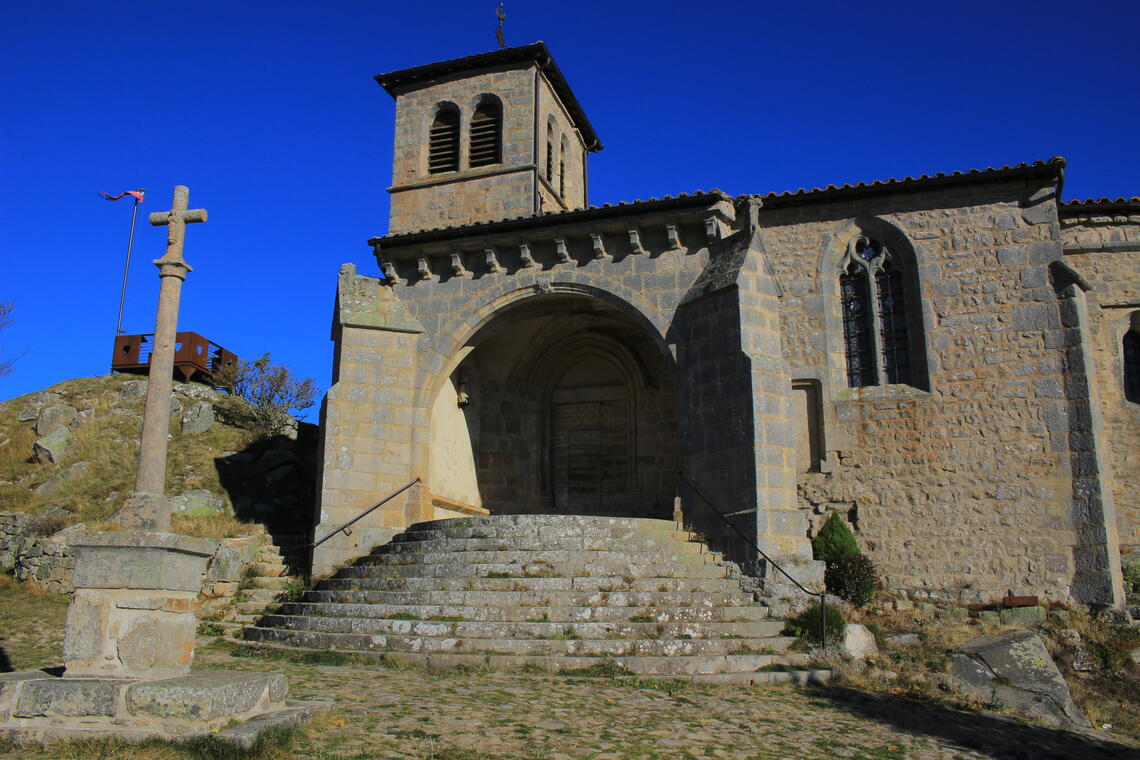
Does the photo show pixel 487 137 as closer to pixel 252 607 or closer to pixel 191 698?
pixel 252 607

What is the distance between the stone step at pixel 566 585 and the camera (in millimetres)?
10617

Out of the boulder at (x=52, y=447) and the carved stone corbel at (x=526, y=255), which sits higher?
the carved stone corbel at (x=526, y=255)

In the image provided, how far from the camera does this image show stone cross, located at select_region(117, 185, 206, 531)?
6730mm

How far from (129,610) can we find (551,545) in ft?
19.9

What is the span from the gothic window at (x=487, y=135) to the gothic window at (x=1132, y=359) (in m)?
12.7

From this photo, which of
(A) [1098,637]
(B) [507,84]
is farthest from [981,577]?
(B) [507,84]

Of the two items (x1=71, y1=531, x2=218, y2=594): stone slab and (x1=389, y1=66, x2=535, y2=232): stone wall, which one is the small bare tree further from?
(x1=71, y1=531, x2=218, y2=594): stone slab

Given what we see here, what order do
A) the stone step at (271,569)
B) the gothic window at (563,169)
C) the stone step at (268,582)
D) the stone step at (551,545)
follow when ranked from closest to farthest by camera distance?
1. the stone step at (551,545)
2. the stone step at (268,582)
3. the stone step at (271,569)
4. the gothic window at (563,169)

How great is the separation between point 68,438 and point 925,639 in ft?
53.6

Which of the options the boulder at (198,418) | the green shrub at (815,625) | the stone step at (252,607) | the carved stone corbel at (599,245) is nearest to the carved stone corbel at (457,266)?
the carved stone corbel at (599,245)

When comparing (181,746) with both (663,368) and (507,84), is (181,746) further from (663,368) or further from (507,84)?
(507,84)

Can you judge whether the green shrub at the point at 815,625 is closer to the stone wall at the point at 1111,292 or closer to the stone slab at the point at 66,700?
the stone wall at the point at 1111,292

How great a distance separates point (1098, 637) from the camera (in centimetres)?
1145

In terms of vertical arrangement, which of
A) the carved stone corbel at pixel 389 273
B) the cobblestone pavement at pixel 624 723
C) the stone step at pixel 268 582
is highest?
the carved stone corbel at pixel 389 273
